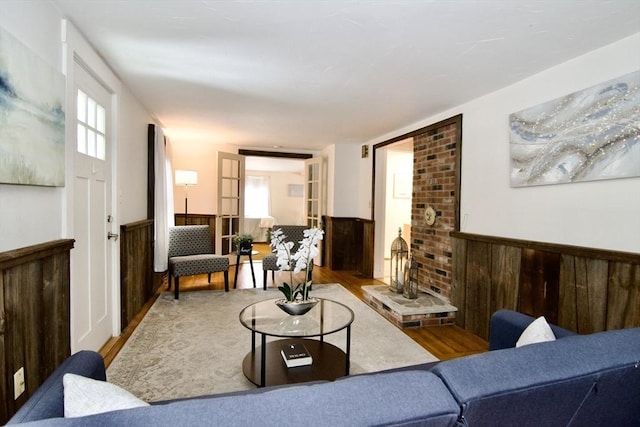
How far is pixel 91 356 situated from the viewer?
4.04 ft

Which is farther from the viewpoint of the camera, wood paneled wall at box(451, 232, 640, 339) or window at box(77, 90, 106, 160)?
window at box(77, 90, 106, 160)

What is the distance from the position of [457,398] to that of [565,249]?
199 cm

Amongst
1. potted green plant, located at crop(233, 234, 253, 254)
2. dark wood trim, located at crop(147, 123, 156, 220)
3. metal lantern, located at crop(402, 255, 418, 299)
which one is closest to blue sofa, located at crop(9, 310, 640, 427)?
metal lantern, located at crop(402, 255, 418, 299)

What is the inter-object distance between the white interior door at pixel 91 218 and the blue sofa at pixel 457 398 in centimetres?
126

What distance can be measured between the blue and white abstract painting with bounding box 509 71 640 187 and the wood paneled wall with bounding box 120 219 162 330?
11.4 feet

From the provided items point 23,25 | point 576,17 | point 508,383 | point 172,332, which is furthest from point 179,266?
point 576,17

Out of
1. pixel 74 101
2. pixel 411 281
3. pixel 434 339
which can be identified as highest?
pixel 74 101

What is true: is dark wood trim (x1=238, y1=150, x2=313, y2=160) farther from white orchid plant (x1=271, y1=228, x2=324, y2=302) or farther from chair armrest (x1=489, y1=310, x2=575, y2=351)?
chair armrest (x1=489, y1=310, x2=575, y2=351)

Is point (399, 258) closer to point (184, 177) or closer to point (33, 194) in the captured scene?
point (33, 194)

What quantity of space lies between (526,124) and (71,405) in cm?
302

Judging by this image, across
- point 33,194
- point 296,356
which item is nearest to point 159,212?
point 33,194

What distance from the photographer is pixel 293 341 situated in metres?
2.33

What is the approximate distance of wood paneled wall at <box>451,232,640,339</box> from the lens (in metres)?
1.89

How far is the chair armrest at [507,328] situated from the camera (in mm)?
1618
